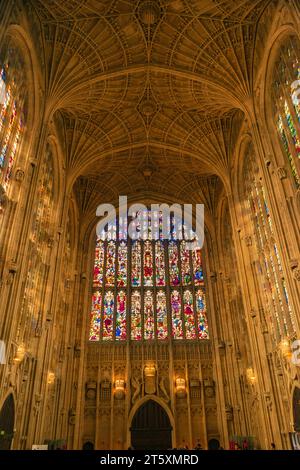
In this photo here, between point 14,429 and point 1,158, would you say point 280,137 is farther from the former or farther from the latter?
point 14,429

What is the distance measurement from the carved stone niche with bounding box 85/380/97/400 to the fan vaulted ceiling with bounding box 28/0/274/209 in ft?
48.5

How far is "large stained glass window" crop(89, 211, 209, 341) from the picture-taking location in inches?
1099

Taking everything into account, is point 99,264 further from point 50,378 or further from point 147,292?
point 50,378

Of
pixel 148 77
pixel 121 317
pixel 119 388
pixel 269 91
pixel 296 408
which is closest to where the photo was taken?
pixel 296 408

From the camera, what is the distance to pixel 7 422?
1532 cm

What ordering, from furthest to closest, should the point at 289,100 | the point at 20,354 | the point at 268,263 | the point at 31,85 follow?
the point at 268,263 → the point at 31,85 → the point at 289,100 → the point at 20,354

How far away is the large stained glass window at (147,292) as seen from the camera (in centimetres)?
2791

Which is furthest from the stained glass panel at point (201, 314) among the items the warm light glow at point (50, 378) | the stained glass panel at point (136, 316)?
the warm light glow at point (50, 378)

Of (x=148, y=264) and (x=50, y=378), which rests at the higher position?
(x=148, y=264)

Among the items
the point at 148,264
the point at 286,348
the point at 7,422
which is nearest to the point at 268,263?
the point at 286,348

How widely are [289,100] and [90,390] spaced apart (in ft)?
71.9

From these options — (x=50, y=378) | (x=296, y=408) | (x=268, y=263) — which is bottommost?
(x=296, y=408)

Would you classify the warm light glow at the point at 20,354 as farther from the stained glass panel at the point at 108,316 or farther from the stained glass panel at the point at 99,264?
the stained glass panel at the point at 99,264

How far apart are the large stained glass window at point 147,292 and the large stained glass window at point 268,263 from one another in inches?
356
